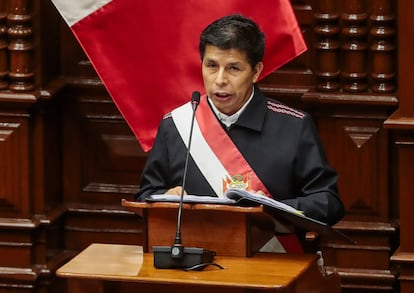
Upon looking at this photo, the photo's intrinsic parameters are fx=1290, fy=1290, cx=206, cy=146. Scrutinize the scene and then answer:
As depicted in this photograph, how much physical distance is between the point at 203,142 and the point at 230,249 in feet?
1.84

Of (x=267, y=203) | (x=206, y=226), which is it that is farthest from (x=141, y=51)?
(x=267, y=203)

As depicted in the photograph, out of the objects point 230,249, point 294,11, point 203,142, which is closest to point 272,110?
point 203,142

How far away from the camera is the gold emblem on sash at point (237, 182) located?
164 inches

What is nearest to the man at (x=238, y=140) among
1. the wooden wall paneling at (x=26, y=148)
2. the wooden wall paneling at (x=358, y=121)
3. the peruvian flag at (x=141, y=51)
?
the peruvian flag at (x=141, y=51)

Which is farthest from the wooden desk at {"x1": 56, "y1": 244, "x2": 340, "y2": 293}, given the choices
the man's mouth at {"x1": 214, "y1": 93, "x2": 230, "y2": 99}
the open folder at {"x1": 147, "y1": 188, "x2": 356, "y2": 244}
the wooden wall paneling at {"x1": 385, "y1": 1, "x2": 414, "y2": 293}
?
the wooden wall paneling at {"x1": 385, "y1": 1, "x2": 414, "y2": 293}

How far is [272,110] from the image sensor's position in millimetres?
4250

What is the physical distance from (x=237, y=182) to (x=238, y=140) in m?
0.14

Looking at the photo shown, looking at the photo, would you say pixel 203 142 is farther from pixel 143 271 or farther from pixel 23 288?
pixel 23 288

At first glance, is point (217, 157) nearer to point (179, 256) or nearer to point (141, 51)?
point (179, 256)

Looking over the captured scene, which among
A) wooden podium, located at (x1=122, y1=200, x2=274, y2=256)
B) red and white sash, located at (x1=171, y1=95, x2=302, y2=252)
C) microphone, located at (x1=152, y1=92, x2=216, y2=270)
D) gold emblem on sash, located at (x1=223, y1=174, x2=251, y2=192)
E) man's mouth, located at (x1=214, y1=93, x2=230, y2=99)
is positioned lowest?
microphone, located at (x1=152, y1=92, x2=216, y2=270)

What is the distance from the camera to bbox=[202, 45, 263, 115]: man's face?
4.14 meters

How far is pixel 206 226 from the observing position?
3.78 metres

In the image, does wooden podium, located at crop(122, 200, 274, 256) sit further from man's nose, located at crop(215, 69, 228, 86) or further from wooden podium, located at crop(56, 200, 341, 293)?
man's nose, located at crop(215, 69, 228, 86)

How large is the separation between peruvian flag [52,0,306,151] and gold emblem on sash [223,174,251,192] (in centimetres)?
81
